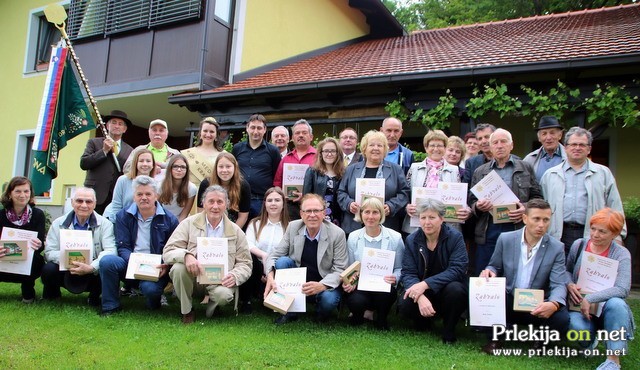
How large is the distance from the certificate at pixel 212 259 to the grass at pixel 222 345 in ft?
1.39

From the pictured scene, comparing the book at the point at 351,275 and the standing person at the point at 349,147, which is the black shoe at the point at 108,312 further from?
the standing person at the point at 349,147

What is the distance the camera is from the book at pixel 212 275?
452cm

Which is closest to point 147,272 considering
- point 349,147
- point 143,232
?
point 143,232

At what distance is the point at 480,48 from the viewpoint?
10.1m

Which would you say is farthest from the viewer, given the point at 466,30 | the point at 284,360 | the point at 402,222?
the point at 466,30

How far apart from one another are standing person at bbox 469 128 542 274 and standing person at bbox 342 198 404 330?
0.83 m

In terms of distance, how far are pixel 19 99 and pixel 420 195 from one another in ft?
42.8

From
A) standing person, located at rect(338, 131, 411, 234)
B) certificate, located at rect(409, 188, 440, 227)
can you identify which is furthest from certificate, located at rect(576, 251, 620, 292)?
standing person, located at rect(338, 131, 411, 234)

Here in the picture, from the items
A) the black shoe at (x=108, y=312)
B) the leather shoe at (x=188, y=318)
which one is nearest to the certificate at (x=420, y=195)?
the leather shoe at (x=188, y=318)

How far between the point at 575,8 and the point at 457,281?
16811 mm

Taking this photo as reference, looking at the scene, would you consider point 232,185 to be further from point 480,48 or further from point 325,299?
point 480,48

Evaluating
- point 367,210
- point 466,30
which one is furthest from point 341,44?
point 367,210

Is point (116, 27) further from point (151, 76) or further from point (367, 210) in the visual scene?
point (367, 210)

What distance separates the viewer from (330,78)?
29.8ft
